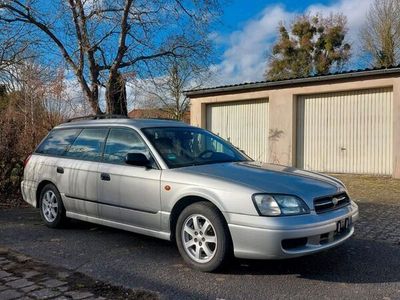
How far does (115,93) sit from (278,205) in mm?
10349

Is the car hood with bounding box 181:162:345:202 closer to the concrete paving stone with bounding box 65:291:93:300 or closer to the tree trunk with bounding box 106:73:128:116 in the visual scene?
the concrete paving stone with bounding box 65:291:93:300

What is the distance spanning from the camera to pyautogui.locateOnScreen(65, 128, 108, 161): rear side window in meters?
6.48

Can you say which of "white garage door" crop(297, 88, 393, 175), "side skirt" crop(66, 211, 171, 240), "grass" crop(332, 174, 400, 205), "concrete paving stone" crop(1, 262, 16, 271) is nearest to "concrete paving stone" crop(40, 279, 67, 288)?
"concrete paving stone" crop(1, 262, 16, 271)

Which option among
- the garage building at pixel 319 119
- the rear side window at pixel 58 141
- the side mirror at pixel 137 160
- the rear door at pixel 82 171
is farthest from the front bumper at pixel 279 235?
the garage building at pixel 319 119

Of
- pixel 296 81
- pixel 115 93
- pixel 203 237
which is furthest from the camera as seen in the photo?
pixel 296 81

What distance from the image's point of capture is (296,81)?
52.5ft

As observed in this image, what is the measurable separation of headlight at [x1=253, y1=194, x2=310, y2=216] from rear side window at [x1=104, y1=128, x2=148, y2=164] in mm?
1799

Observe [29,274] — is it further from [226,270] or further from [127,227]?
[226,270]

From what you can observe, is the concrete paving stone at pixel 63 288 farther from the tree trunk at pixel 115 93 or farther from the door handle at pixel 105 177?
the tree trunk at pixel 115 93

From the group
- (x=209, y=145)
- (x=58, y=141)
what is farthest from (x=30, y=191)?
(x=209, y=145)

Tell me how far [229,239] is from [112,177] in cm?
193

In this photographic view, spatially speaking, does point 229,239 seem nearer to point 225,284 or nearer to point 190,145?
point 225,284

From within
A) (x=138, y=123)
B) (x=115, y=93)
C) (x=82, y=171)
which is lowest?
(x=82, y=171)

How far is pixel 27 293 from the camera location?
171 inches
